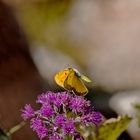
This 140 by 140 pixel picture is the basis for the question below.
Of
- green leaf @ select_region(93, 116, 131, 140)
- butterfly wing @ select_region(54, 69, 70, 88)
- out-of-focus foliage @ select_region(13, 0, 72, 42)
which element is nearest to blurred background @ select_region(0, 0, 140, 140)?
out-of-focus foliage @ select_region(13, 0, 72, 42)

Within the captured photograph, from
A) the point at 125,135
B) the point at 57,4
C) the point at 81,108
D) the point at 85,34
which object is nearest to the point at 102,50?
the point at 85,34

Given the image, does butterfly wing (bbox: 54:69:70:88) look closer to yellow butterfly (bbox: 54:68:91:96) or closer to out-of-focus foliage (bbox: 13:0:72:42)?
yellow butterfly (bbox: 54:68:91:96)

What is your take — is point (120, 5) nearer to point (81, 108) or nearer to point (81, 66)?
point (81, 66)

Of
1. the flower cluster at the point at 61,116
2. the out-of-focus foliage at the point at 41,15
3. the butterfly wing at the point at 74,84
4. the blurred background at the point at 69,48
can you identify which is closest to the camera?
the flower cluster at the point at 61,116

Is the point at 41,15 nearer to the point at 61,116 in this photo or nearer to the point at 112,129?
the point at 61,116

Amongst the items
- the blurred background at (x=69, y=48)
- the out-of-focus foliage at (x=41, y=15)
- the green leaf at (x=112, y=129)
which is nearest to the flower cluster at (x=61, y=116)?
the green leaf at (x=112, y=129)

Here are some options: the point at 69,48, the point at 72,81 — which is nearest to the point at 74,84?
the point at 72,81

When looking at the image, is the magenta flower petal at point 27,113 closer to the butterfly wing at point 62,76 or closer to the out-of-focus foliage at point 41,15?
the butterfly wing at point 62,76
